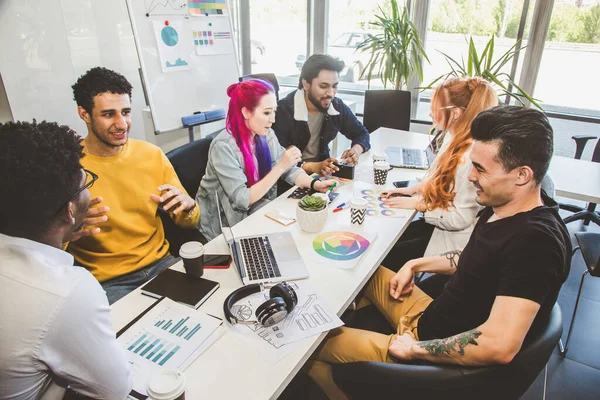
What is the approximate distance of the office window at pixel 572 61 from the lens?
362 cm

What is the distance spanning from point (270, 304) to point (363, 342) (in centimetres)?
41

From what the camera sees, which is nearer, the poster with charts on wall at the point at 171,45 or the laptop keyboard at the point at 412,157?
the laptop keyboard at the point at 412,157

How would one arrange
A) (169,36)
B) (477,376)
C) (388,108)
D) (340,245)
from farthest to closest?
(388,108)
(169,36)
(340,245)
(477,376)

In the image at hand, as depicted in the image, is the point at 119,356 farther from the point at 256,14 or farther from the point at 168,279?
the point at 256,14

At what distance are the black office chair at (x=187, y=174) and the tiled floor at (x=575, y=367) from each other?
800 millimetres

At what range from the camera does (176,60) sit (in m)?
2.79

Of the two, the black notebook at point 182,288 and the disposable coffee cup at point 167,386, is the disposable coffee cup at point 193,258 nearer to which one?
the black notebook at point 182,288

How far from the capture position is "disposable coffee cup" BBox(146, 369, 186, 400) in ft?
2.51

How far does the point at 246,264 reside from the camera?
1340mm

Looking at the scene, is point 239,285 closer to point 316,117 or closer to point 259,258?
point 259,258

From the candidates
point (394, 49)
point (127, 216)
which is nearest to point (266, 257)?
point (127, 216)

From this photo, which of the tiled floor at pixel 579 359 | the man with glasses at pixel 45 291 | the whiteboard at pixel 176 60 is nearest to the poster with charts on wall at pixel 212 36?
the whiteboard at pixel 176 60

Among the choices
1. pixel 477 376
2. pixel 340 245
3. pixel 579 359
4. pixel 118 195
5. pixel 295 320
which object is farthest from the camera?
pixel 579 359

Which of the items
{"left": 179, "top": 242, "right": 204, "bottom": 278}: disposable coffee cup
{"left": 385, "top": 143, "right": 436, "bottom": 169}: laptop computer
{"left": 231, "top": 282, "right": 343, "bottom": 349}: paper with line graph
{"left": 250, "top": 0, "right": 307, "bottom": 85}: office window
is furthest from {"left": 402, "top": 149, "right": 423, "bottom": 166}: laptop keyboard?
{"left": 250, "top": 0, "right": 307, "bottom": 85}: office window
